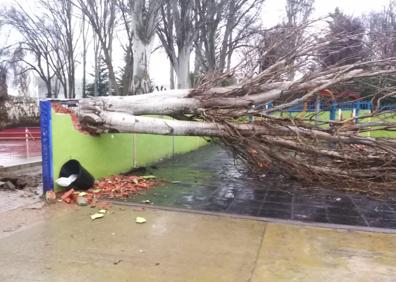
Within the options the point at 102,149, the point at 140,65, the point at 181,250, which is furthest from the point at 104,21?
the point at 181,250

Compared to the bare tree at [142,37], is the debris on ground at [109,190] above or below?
below

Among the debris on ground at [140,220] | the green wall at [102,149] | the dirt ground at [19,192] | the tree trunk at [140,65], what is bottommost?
the debris on ground at [140,220]

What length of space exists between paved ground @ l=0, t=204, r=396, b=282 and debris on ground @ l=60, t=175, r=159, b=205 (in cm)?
55

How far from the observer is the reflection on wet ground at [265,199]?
5863 millimetres

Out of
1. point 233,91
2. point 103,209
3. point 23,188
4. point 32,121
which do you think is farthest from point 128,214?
point 32,121

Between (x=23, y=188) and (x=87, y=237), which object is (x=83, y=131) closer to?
(x=23, y=188)

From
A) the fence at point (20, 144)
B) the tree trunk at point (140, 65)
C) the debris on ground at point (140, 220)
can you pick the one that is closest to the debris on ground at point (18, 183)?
the debris on ground at point (140, 220)

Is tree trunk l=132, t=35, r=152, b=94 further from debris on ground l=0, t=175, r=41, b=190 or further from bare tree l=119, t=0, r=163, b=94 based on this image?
debris on ground l=0, t=175, r=41, b=190

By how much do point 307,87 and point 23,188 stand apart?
18.4 ft

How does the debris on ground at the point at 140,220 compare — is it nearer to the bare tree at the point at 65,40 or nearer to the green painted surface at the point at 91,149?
the green painted surface at the point at 91,149

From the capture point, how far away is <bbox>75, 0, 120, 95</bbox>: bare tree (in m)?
19.8

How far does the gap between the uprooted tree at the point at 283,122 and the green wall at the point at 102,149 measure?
45cm

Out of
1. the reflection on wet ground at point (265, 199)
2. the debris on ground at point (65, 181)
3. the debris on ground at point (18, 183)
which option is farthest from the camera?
the debris on ground at point (18, 183)

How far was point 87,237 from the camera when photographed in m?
4.77
